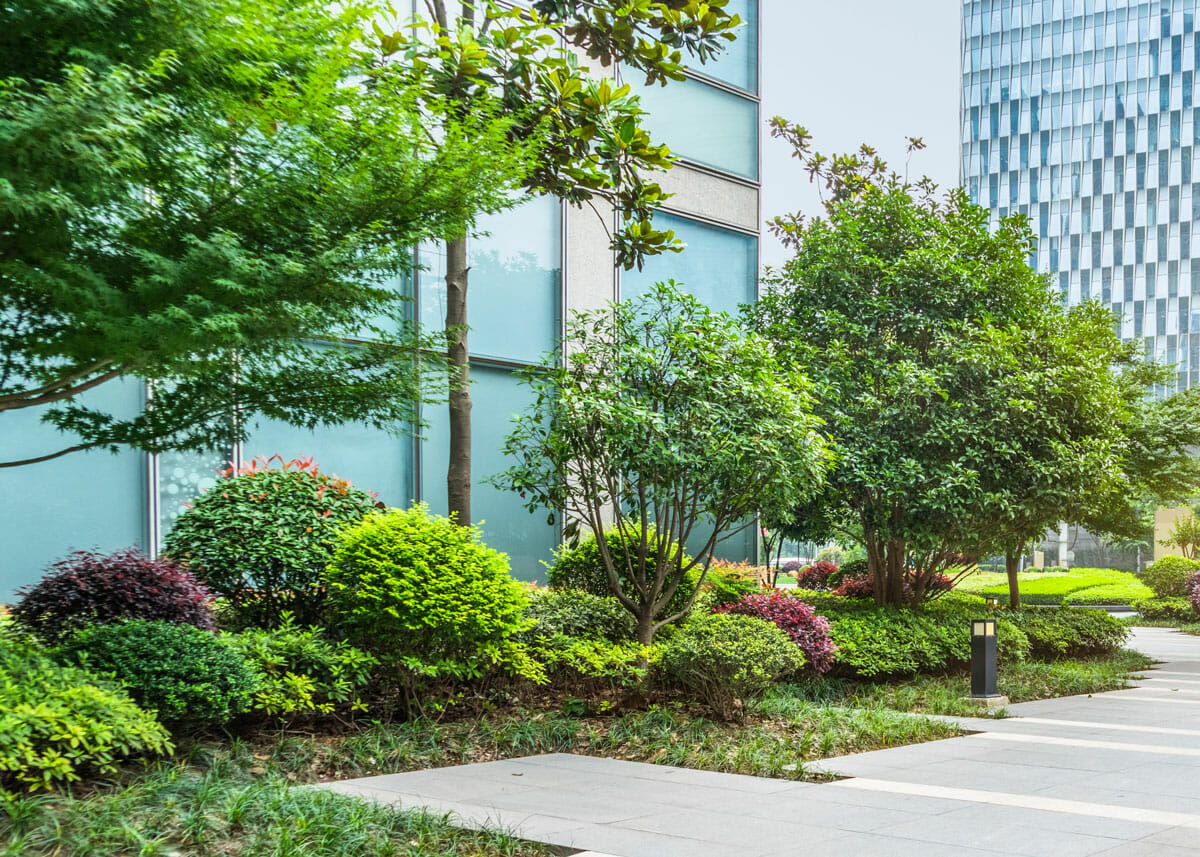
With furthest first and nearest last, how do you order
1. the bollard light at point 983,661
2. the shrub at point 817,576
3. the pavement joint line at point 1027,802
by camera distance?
the shrub at point 817,576, the bollard light at point 983,661, the pavement joint line at point 1027,802

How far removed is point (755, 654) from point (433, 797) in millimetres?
3492

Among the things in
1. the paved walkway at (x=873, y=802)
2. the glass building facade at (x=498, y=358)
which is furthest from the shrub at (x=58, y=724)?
the glass building facade at (x=498, y=358)

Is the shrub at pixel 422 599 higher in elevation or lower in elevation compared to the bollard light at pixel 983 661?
higher

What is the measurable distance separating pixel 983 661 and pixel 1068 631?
5223mm

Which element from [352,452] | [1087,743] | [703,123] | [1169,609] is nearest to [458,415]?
[352,452]

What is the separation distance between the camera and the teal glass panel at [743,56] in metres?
16.6

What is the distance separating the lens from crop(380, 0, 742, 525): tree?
9.24m

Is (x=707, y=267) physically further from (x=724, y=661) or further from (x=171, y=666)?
(x=171, y=666)

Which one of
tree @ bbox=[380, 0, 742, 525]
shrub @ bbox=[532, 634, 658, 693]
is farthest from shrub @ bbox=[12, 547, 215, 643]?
shrub @ bbox=[532, 634, 658, 693]

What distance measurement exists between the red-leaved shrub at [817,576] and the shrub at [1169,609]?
576 inches

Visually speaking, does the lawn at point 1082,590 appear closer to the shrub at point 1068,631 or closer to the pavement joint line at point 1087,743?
the shrub at point 1068,631

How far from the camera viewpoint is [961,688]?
1195 centimetres

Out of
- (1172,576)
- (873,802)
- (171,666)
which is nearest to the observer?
(873,802)

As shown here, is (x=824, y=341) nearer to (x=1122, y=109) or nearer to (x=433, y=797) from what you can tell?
(x=433, y=797)
